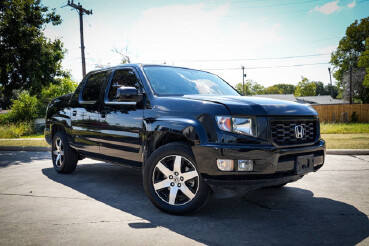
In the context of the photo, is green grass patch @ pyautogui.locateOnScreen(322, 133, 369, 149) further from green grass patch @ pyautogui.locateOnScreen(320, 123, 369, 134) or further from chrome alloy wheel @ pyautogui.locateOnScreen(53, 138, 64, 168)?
chrome alloy wheel @ pyautogui.locateOnScreen(53, 138, 64, 168)

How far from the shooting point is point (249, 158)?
304cm

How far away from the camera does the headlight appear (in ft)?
10.3

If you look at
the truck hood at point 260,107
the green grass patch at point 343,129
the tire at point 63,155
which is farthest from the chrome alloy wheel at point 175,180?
the green grass patch at point 343,129

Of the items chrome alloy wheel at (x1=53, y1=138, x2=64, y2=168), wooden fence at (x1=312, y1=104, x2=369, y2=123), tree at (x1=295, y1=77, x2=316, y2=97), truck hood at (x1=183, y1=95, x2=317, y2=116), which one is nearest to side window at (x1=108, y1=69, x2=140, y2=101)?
truck hood at (x1=183, y1=95, x2=317, y2=116)

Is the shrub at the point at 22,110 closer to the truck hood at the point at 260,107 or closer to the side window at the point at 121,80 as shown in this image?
the side window at the point at 121,80

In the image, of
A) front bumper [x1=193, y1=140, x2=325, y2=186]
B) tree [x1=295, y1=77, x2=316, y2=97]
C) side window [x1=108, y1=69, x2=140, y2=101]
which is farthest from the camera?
tree [x1=295, y1=77, x2=316, y2=97]

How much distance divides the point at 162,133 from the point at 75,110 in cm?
239

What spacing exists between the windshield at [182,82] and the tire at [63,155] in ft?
8.07

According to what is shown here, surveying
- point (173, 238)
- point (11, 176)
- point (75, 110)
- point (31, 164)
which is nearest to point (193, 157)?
point (173, 238)

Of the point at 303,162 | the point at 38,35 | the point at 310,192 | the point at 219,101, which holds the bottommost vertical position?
the point at 310,192

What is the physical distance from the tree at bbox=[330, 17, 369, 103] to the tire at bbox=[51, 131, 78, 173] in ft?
156

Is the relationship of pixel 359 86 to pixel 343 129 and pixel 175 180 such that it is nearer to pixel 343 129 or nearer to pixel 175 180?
pixel 343 129

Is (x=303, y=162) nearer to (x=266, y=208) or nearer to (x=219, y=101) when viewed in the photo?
(x=266, y=208)

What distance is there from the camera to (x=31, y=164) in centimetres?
745
